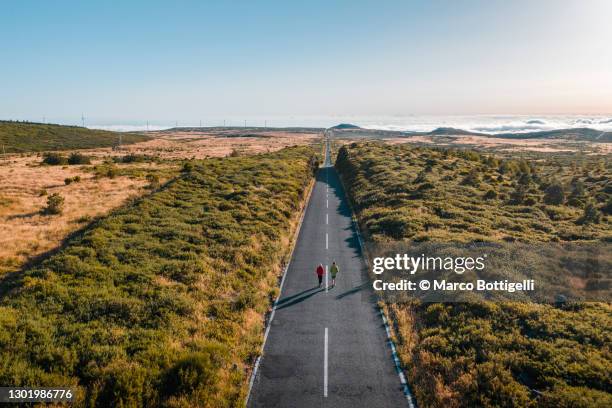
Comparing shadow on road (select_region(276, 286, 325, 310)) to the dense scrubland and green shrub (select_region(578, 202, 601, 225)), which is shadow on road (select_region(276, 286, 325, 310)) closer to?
the dense scrubland

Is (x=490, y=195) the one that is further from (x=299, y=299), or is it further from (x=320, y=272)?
(x=299, y=299)

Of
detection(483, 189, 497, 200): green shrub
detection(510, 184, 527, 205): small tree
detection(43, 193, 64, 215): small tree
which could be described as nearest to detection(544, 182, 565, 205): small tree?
detection(510, 184, 527, 205): small tree

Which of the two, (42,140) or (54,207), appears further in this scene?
(42,140)

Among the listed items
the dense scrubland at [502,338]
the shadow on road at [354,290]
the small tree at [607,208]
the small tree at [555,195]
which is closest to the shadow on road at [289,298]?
the shadow on road at [354,290]

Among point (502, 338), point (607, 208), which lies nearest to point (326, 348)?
point (502, 338)

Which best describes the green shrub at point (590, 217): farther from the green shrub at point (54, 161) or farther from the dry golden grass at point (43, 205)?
the green shrub at point (54, 161)

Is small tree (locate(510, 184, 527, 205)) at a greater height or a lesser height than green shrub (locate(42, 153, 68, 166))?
lesser
